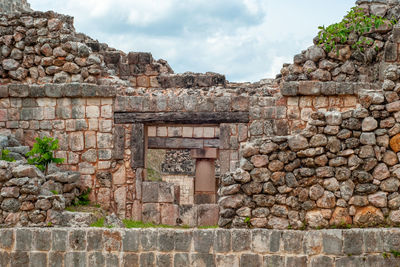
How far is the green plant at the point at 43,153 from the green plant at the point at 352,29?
19.8 ft

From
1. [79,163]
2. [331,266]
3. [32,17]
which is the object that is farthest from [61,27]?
[331,266]

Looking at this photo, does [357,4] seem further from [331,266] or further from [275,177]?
[331,266]

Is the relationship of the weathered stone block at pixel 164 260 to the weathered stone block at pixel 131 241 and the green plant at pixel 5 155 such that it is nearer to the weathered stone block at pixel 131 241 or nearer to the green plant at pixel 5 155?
the weathered stone block at pixel 131 241

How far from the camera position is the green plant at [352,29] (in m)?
13.3

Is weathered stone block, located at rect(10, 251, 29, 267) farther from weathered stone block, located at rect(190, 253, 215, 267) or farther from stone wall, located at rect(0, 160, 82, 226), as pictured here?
weathered stone block, located at rect(190, 253, 215, 267)

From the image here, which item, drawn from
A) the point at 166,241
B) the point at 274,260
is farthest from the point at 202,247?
the point at 274,260

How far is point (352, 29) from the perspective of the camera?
13.5 m

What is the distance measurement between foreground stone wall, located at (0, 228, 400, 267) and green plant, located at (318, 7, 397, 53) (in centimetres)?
643

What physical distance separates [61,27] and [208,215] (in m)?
5.38

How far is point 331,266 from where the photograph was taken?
308 inches

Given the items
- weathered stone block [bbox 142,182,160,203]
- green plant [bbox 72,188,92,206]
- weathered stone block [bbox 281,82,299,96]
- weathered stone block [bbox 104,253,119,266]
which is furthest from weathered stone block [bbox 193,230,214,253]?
weathered stone block [bbox 281,82,299,96]

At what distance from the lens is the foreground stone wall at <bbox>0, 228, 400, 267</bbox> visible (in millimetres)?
7793

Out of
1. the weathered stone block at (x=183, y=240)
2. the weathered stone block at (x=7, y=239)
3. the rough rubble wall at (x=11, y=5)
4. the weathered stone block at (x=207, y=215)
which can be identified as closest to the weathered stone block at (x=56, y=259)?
the weathered stone block at (x=7, y=239)

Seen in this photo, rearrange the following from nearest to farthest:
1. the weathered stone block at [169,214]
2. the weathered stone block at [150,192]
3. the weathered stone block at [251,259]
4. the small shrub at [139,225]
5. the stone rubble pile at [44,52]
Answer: the weathered stone block at [251,259], the small shrub at [139,225], the weathered stone block at [169,214], the weathered stone block at [150,192], the stone rubble pile at [44,52]
